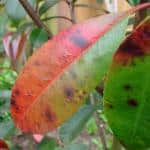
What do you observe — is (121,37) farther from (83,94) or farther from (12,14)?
(12,14)

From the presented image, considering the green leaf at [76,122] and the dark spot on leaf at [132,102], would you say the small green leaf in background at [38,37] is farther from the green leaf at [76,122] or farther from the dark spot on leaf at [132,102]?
the dark spot on leaf at [132,102]

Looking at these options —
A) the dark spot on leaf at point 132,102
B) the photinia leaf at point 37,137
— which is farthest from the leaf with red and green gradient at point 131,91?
the photinia leaf at point 37,137

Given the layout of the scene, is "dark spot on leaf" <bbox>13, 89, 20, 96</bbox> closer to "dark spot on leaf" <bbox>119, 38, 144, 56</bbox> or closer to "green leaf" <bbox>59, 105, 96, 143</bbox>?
"dark spot on leaf" <bbox>119, 38, 144, 56</bbox>

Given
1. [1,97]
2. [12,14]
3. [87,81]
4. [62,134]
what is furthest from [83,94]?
[1,97]

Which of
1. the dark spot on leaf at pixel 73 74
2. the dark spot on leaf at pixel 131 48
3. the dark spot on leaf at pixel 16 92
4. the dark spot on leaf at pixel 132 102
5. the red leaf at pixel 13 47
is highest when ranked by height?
the dark spot on leaf at pixel 131 48

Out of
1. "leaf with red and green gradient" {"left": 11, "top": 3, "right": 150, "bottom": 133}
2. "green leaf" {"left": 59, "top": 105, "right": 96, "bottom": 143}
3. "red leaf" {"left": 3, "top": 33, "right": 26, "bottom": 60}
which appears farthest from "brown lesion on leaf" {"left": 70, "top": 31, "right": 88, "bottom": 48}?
"red leaf" {"left": 3, "top": 33, "right": 26, "bottom": 60}

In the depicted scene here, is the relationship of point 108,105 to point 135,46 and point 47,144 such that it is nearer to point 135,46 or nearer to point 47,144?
point 135,46

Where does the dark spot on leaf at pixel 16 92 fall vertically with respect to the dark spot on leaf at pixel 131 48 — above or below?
below
